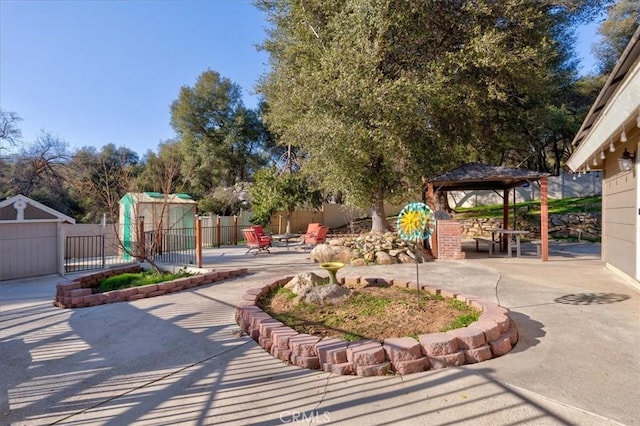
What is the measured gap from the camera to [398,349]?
9.68 ft

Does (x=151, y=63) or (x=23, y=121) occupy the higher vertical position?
(x=151, y=63)

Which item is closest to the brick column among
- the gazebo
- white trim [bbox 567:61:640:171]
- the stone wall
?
the gazebo

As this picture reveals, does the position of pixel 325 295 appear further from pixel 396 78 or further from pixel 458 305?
pixel 396 78

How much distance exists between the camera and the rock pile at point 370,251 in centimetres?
872

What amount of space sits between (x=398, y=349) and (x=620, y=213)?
6396mm

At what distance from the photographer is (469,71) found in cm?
1005

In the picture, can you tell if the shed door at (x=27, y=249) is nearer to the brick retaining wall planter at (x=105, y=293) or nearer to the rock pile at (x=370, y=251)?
the brick retaining wall planter at (x=105, y=293)

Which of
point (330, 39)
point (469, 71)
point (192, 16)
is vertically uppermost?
point (192, 16)

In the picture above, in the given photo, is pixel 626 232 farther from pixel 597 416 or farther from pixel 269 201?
pixel 269 201

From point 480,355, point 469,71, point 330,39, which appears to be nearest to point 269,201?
point 330,39

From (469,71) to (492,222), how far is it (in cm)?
817

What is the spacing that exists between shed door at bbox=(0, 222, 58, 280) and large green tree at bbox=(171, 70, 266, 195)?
48.0 ft

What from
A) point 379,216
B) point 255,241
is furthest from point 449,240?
point 255,241

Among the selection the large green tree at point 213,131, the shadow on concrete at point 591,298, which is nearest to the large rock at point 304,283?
the shadow on concrete at point 591,298
